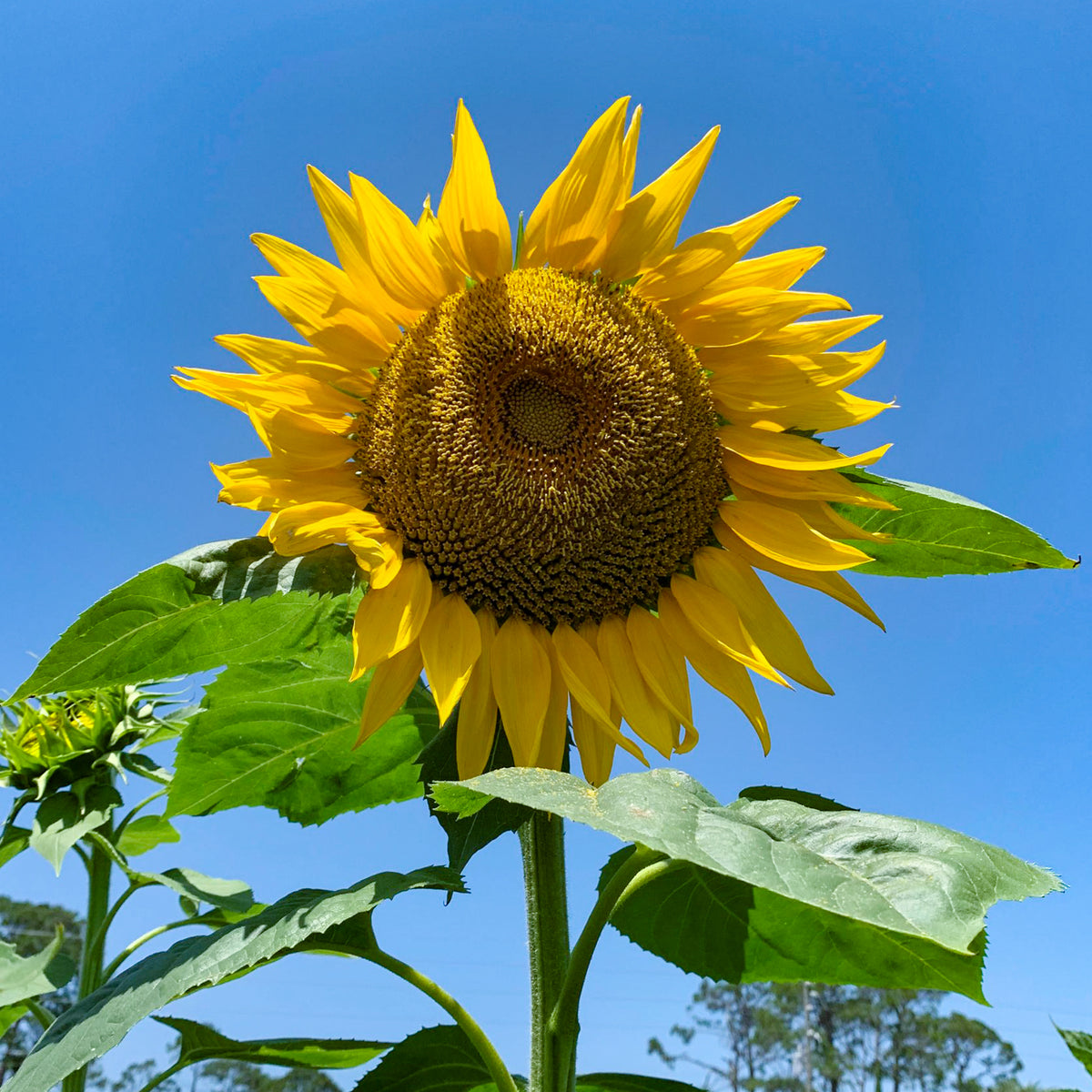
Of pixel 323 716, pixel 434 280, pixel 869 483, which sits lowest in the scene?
pixel 323 716

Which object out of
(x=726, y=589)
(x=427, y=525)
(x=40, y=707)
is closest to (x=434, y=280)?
(x=427, y=525)

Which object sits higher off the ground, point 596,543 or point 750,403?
point 750,403

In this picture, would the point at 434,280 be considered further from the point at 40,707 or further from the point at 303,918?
the point at 40,707

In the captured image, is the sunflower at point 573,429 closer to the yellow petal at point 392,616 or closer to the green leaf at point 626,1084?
the yellow petal at point 392,616

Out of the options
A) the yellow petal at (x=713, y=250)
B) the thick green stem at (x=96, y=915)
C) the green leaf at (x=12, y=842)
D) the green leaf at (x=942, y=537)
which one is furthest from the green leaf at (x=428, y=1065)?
the green leaf at (x=12, y=842)

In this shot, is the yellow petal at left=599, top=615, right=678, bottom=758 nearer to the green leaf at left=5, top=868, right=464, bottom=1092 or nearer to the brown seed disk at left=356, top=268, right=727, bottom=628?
the brown seed disk at left=356, top=268, right=727, bottom=628

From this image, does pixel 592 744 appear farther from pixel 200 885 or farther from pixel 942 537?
pixel 200 885

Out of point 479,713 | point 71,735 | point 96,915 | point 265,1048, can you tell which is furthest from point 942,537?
point 96,915
